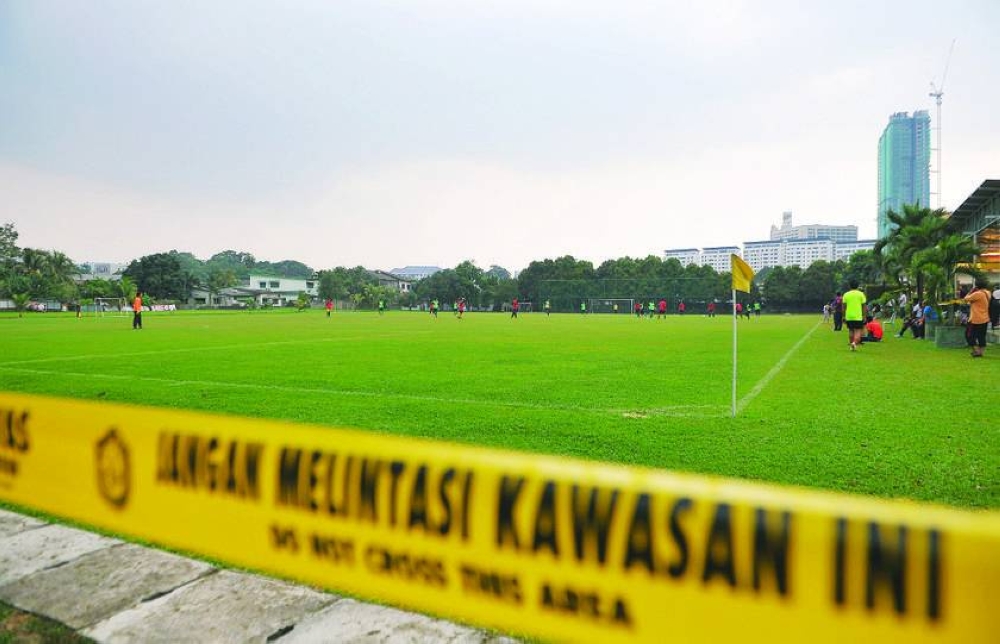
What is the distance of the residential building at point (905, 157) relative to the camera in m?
154

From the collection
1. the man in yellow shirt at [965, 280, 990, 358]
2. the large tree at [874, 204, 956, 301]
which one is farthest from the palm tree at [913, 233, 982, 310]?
the man in yellow shirt at [965, 280, 990, 358]

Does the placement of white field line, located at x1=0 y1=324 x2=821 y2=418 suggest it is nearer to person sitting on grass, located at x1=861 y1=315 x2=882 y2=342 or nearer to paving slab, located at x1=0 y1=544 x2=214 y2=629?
paving slab, located at x1=0 y1=544 x2=214 y2=629

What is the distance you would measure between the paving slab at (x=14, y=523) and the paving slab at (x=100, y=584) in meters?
0.74

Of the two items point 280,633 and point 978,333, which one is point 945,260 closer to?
point 978,333

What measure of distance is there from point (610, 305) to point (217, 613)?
8865 centimetres

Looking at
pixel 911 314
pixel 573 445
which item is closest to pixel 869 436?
pixel 573 445

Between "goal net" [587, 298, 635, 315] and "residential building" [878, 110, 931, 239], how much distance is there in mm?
105048

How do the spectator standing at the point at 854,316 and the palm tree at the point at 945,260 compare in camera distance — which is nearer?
the spectator standing at the point at 854,316

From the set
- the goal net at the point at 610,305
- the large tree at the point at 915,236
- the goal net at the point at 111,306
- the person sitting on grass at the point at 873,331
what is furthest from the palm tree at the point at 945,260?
the goal net at the point at 111,306

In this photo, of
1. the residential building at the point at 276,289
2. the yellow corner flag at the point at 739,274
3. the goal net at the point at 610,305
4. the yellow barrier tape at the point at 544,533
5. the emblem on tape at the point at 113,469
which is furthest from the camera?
the residential building at the point at 276,289

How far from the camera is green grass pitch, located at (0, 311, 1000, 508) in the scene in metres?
5.08

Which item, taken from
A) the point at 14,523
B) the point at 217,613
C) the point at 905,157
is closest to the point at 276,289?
the point at 14,523

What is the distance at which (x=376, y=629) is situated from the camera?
8.29ft

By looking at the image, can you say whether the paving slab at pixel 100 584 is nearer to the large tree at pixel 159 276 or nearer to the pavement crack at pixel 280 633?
the pavement crack at pixel 280 633
